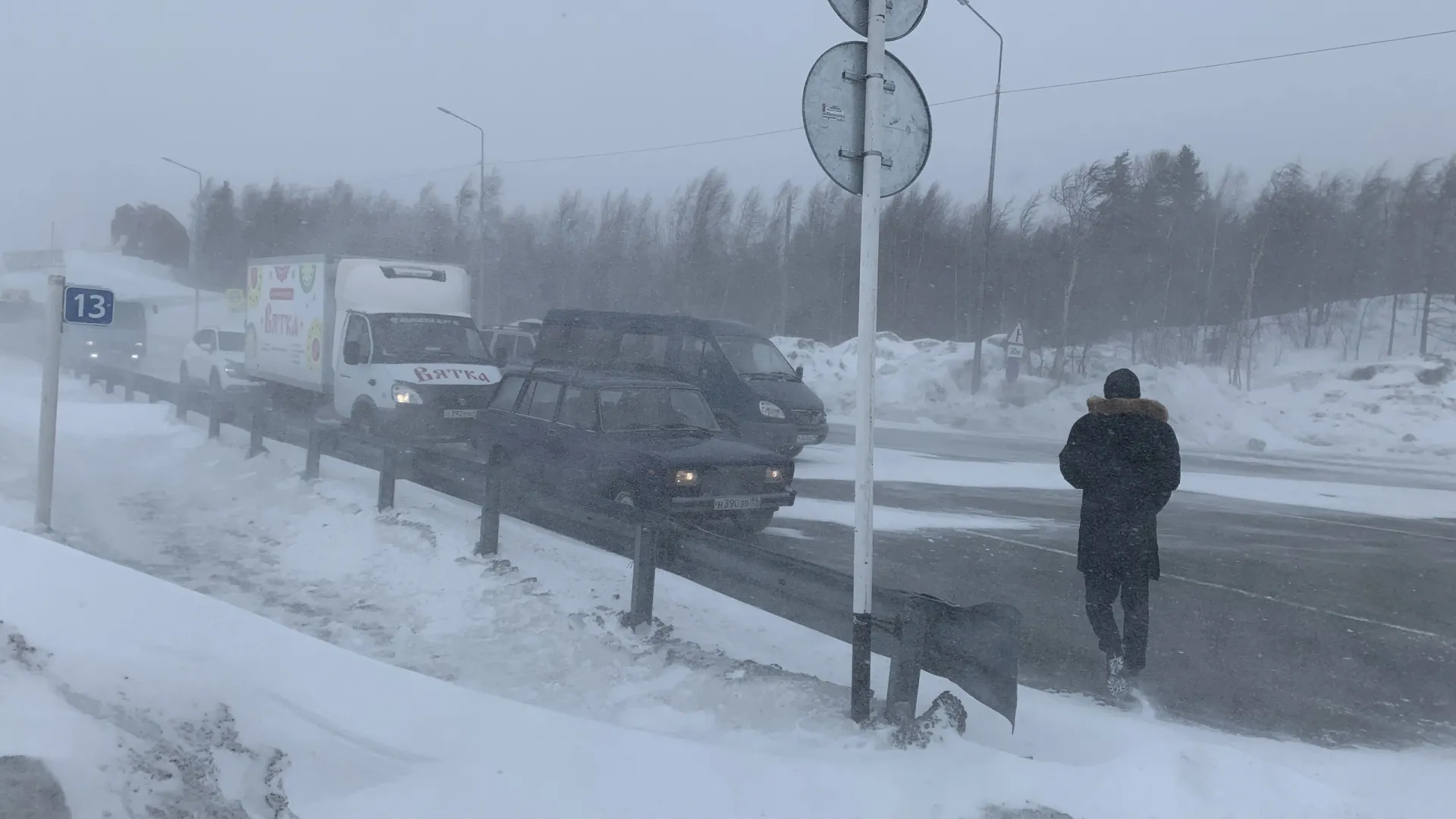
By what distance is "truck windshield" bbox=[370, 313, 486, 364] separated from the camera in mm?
15266

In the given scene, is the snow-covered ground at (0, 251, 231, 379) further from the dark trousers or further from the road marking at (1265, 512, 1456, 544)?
the dark trousers

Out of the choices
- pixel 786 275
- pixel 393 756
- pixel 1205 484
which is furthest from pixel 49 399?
pixel 786 275

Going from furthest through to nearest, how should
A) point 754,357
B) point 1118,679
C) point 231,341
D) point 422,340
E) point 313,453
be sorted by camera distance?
point 231,341
point 754,357
point 422,340
point 313,453
point 1118,679

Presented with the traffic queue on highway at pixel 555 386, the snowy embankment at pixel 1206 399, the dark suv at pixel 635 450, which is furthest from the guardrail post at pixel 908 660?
the snowy embankment at pixel 1206 399

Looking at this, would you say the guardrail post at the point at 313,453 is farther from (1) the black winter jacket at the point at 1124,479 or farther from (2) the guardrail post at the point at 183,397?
(1) the black winter jacket at the point at 1124,479

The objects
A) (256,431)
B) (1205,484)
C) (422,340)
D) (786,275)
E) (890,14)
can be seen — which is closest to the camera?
(890,14)

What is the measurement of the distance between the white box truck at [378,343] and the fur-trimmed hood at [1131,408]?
10.1 m

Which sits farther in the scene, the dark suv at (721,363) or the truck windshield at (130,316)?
the truck windshield at (130,316)

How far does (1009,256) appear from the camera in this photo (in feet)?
161

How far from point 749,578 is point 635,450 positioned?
3511 millimetres

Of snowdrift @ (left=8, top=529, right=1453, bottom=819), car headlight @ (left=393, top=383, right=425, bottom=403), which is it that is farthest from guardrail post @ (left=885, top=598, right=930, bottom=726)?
car headlight @ (left=393, top=383, right=425, bottom=403)

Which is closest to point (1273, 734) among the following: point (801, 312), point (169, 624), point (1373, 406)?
point (169, 624)

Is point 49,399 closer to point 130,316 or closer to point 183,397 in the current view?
point 183,397

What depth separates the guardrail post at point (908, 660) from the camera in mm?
4680
